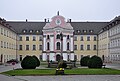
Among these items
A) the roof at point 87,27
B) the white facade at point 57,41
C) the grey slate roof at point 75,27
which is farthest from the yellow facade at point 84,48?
the white facade at point 57,41

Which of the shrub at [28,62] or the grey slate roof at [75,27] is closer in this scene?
the shrub at [28,62]

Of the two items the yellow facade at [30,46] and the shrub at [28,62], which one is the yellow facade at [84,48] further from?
the shrub at [28,62]

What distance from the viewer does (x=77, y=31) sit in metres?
86.8

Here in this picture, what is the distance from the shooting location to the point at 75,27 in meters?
87.9

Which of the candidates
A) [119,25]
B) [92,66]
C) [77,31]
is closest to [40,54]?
[77,31]

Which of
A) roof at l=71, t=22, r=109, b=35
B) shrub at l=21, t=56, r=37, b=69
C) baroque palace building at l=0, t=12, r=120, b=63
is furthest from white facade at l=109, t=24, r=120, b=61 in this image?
shrub at l=21, t=56, r=37, b=69

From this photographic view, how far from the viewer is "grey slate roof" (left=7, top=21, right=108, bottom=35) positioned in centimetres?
8606

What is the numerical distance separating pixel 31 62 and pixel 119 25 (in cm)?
3107

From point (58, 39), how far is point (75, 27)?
9375 millimetres

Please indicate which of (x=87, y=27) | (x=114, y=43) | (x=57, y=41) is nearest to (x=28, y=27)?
(x=57, y=41)

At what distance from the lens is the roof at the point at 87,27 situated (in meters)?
86.4

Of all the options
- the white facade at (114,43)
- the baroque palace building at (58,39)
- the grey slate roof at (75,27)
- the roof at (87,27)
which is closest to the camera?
the white facade at (114,43)

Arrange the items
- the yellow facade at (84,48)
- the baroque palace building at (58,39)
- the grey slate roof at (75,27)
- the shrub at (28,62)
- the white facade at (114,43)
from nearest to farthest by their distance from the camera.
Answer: the shrub at (28,62), the white facade at (114,43), the baroque palace building at (58,39), the grey slate roof at (75,27), the yellow facade at (84,48)

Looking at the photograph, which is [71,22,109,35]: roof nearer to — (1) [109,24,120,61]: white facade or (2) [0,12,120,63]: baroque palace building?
(2) [0,12,120,63]: baroque palace building
